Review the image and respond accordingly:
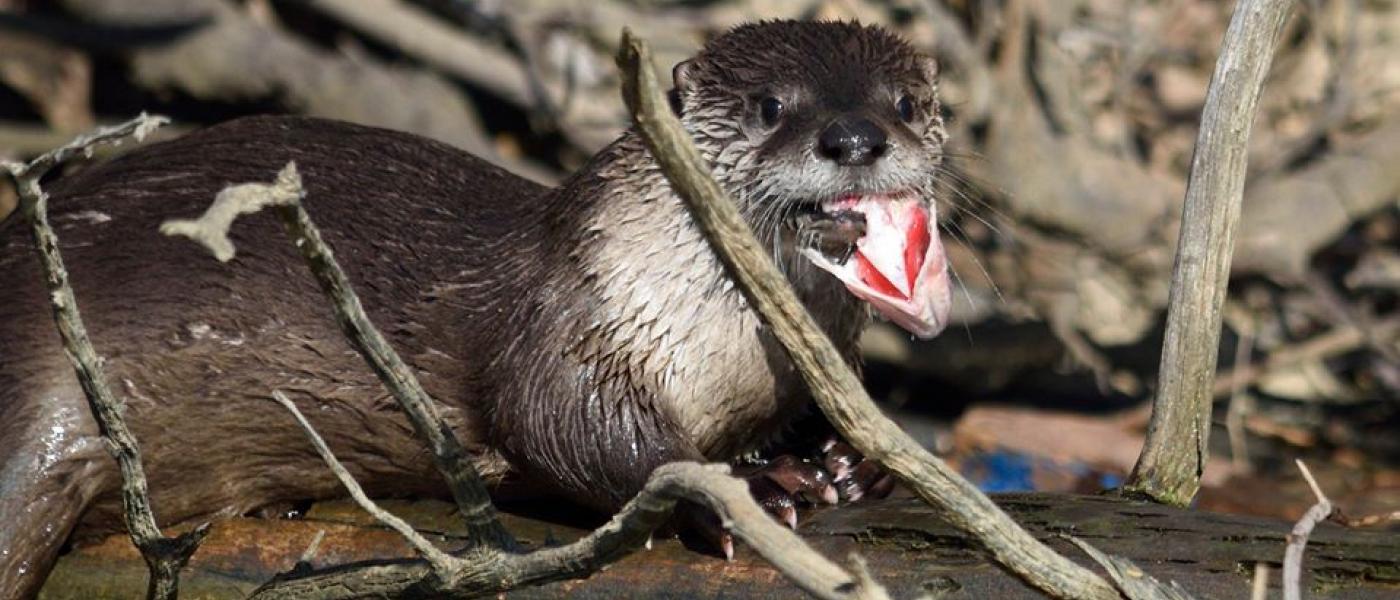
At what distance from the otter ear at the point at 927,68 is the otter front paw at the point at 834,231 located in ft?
1.27

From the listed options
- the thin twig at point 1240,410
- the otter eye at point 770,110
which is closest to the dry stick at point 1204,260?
the otter eye at point 770,110

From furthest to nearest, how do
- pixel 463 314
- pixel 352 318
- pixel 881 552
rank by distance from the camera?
pixel 463 314 → pixel 881 552 → pixel 352 318

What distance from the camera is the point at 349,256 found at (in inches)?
123

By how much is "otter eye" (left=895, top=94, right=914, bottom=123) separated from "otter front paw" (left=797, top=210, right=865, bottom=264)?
248 mm

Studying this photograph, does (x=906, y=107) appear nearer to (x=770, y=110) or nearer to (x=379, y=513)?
(x=770, y=110)

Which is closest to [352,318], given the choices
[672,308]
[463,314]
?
[672,308]

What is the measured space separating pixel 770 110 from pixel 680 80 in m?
0.22

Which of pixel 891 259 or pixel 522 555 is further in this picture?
pixel 891 259

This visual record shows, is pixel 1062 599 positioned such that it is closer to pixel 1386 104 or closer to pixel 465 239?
pixel 465 239

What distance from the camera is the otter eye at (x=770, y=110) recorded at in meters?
2.94

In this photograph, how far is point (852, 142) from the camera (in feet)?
8.97

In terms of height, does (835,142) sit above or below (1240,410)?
below

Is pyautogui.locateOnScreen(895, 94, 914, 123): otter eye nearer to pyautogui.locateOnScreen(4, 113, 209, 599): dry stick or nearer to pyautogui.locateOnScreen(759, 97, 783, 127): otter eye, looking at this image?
pyautogui.locateOnScreen(759, 97, 783, 127): otter eye

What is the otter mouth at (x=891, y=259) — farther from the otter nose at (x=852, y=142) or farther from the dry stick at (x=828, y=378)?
the dry stick at (x=828, y=378)
